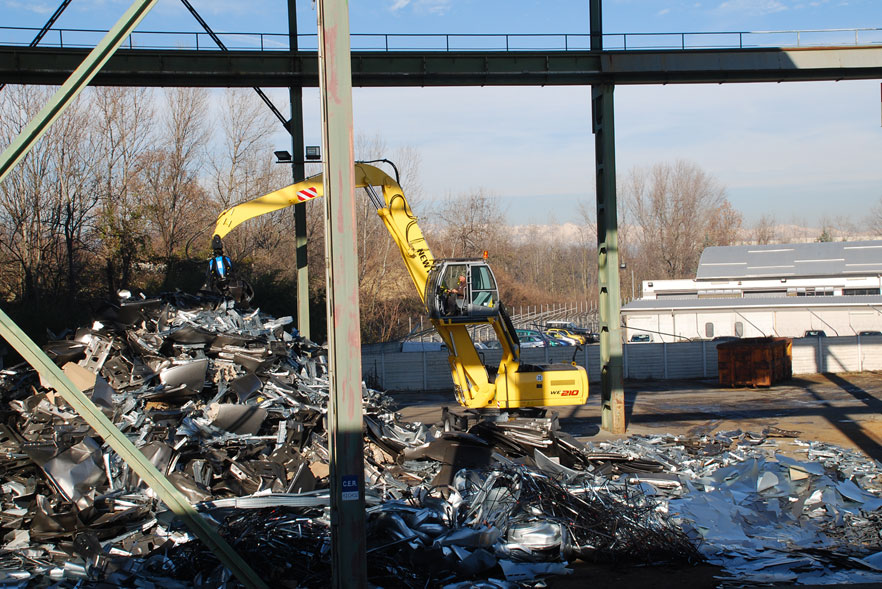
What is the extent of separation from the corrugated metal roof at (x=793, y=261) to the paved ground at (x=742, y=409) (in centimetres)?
2229

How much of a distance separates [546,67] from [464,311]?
621 cm

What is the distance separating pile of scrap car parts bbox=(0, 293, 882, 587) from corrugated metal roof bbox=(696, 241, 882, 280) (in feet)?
124

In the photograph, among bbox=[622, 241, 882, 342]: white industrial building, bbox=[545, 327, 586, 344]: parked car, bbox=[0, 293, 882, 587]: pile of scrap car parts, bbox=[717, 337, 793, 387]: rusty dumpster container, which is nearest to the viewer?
bbox=[0, 293, 882, 587]: pile of scrap car parts

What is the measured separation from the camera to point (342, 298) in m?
5.35

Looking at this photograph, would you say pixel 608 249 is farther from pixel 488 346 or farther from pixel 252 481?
pixel 488 346

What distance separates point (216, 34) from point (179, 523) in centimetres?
1181

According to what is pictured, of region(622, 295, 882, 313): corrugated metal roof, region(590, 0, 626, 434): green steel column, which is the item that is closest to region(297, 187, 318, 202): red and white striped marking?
region(590, 0, 626, 434): green steel column

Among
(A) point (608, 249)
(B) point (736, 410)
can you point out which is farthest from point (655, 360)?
(A) point (608, 249)

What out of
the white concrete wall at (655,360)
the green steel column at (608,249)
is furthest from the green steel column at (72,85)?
the white concrete wall at (655,360)

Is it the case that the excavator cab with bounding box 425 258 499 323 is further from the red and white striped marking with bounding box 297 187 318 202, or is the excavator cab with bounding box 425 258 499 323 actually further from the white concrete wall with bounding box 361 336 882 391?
the white concrete wall with bounding box 361 336 882 391

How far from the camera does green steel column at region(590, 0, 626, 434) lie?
15.6 metres

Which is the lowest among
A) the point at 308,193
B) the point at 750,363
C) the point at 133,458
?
the point at 750,363

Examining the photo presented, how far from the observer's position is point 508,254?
70.9 metres

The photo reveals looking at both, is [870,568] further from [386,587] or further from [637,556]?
[386,587]
